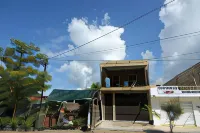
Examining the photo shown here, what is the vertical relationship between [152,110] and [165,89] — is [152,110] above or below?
below

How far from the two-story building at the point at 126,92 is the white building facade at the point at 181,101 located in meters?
0.98

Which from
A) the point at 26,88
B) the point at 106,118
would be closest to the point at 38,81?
the point at 26,88

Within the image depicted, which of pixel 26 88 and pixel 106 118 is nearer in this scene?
pixel 26 88

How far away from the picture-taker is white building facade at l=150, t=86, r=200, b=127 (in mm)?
20469

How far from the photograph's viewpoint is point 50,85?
22.2 metres

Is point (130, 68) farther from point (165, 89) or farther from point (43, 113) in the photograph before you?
point (43, 113)

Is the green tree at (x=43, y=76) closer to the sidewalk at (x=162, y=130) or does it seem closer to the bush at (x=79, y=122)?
the bush at (x=79, y=122)

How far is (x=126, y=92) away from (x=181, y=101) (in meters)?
5.40

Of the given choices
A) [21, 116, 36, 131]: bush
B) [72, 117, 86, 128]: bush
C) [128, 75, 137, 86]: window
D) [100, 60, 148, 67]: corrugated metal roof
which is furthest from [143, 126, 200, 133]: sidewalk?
[21, 116, 36, 131]: bush

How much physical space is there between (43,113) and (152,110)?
10.2 meters

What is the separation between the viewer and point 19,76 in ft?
67.7

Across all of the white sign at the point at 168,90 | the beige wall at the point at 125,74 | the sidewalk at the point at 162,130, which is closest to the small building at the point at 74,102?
the beige wall at the point at 125,74

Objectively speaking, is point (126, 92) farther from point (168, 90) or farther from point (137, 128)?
point (137, 128)

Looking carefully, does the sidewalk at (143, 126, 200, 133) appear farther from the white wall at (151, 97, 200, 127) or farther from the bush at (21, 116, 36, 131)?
the bush at (21, 116, 36, 131)
